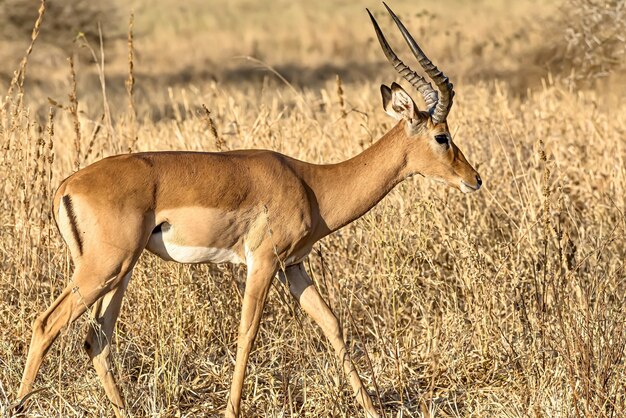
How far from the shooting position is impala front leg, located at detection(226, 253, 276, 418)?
534cm

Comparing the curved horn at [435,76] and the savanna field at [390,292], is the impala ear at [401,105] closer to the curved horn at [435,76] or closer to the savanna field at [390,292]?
the curved horn at [435,76]

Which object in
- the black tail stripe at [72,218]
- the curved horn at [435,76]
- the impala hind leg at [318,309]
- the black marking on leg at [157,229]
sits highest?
the curved horn at [435,76]

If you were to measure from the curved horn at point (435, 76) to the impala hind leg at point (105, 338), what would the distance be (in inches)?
73.4

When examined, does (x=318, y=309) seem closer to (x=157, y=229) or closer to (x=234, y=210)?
(x=234, y=210)

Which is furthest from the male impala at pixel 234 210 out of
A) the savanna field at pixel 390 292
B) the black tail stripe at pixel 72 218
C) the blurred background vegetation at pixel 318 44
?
the blurred background vegetation at pixel 318 44

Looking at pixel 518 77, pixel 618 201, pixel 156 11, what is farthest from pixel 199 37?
pixel 618 201

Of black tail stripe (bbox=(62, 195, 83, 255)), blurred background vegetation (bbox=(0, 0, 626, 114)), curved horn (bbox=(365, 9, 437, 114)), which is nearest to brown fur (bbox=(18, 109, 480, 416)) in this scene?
black tail stripe (bbox=(62, 195, 83, 255))

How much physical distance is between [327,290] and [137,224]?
2.02 m

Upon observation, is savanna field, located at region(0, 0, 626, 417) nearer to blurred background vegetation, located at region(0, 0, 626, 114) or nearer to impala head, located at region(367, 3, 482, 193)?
impala head, located at region(367, 3, 482, 193)

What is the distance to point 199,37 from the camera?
3331 centimetres

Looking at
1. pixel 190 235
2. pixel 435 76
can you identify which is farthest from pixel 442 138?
pixel 190 235

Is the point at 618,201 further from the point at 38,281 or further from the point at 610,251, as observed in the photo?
the point at 38,281

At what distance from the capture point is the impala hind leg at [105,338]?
547 cm

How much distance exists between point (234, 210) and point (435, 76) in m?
1.25
